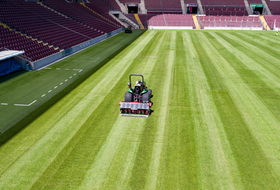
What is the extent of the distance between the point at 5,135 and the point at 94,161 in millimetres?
5002

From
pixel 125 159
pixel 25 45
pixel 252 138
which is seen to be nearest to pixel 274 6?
pixel 25 45

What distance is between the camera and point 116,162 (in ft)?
26.0

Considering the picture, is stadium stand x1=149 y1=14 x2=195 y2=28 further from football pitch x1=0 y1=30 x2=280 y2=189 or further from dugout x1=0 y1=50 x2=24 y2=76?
dugout x1=0 y1=50 x2=24 y2=76

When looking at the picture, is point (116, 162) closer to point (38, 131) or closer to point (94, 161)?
point (94, 161)

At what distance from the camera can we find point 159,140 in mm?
9148

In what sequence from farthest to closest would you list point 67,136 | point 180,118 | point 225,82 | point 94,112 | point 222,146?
1. point 225,82
2. point 94,112
3. point 180,118
4. point 67,136
5. point 222,146

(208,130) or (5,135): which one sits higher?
(5,135)

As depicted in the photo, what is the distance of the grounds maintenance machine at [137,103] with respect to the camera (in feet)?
36.2

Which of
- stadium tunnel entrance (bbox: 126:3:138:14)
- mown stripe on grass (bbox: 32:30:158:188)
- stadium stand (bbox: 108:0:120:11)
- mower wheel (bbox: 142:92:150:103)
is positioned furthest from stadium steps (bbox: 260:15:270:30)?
mower wheel (bbox: 142:92:150:103)

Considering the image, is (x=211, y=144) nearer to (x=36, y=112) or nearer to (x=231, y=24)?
(x=36, y=112)

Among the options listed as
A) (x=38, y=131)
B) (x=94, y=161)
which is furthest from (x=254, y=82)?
(x=38, y=131)

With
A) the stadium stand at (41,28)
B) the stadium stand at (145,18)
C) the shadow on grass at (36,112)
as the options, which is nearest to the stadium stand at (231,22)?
the stadium stand at (145,18)

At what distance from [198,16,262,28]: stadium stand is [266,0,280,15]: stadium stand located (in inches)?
455

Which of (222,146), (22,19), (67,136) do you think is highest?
(22,19)
